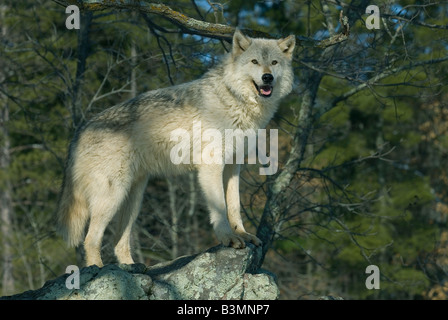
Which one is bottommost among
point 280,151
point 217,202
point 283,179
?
point 217,202

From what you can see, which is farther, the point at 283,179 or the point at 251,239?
the point at 283,179

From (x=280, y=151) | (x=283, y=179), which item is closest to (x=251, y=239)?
(x=283, y=179)

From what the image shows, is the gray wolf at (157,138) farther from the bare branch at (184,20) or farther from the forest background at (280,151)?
the forest background at (280,151)

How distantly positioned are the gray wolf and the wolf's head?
12 mm

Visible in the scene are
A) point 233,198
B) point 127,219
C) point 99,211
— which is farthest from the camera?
point 127,219

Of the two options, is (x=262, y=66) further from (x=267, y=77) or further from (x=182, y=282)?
(x=182, y=282)

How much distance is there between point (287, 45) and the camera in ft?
23.6

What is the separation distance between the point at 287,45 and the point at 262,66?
0.63m

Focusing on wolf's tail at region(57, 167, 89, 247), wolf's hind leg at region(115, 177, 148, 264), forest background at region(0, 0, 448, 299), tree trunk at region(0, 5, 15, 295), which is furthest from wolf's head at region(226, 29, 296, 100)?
tree trunk at region(0, 5, 15, 295)

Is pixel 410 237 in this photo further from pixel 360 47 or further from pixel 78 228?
pixel 78 228

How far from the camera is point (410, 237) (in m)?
22.8

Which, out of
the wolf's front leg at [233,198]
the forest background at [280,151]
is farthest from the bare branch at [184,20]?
the wolf's front leg at [233,198]

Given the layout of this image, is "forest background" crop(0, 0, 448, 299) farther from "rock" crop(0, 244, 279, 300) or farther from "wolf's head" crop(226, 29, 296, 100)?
"rock" crop(0, 244, 279, 300)

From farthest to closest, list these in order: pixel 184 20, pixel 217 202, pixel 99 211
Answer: pixel 184 20 → pixel 99 211 → pixel 217 202
